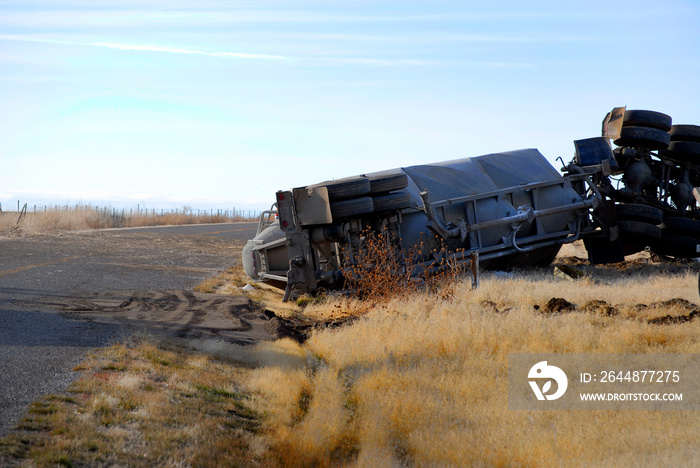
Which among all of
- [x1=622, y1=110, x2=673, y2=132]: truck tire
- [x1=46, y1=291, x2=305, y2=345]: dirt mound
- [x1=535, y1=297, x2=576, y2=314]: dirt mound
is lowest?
[x1=535, y1=297, x2=576, y2=314]: dirt mound

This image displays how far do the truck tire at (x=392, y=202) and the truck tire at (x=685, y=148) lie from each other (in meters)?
8.91

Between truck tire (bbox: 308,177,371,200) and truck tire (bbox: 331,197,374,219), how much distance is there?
0.13 m

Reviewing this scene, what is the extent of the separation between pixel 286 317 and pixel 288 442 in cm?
652

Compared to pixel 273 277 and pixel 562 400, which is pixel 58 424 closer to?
pixel 562 400

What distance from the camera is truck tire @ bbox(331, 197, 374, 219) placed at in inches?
482

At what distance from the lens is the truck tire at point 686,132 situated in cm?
1720

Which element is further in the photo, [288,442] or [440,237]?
[440,237]

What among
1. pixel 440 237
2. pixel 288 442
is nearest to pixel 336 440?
pixel 288 442

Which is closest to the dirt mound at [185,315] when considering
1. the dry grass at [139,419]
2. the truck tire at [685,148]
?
the dry grass at [139,419]

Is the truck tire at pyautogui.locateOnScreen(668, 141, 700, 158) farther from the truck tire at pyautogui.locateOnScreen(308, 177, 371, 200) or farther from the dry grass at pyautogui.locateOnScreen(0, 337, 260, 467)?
the dry grass at pyautogui.locateOnScreen(0, 337, 260, 467)

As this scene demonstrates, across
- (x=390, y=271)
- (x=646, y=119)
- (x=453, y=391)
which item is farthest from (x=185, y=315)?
(x=646, y=119)

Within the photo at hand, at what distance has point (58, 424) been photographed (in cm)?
485

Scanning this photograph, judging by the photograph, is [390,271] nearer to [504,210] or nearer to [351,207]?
[351,207]
